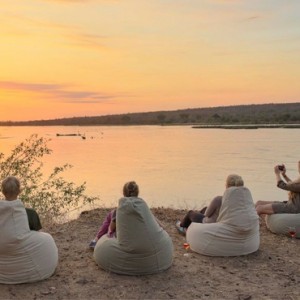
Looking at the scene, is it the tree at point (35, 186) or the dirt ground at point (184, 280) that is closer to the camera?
the dirt ground at point (184, 280)

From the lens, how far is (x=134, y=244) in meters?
5.43

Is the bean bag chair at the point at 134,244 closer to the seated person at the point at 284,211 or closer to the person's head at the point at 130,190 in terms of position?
the person's head at the point at 130,190

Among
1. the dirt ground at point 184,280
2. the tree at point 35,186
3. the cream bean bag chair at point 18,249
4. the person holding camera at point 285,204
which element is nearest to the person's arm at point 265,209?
the person holding camera at point 285,204

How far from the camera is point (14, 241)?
5102mm

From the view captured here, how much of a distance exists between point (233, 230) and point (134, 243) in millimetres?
1526

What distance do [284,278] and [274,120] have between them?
8258 cm

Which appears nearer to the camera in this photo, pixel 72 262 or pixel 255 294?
pixel 255 294

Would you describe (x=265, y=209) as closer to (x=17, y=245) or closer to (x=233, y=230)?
(x=233, y=230)

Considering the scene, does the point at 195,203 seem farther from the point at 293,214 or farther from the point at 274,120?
the point at 274,120

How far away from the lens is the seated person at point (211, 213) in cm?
639

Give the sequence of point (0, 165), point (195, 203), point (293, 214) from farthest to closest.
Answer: point (195, 203) < point (0, 165) < point (293, 214)

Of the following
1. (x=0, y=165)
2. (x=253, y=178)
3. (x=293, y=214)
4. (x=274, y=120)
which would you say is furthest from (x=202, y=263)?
(x=274, y=120)

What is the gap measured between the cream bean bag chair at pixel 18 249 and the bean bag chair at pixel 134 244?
0.74 m

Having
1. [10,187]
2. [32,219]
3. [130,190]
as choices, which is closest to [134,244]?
[130,190]
